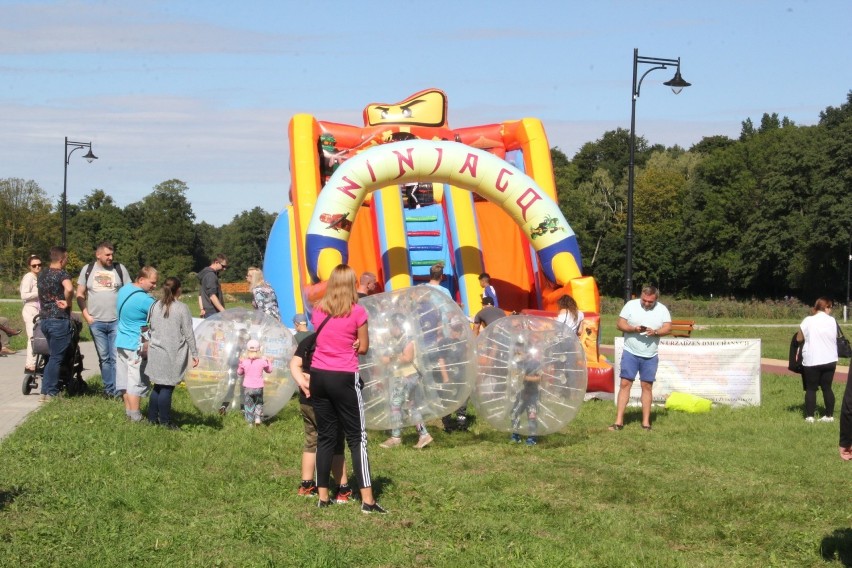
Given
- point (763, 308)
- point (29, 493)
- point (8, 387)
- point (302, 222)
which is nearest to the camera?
point (29, 493)

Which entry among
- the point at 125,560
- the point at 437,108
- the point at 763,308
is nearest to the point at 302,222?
the point at 437,108

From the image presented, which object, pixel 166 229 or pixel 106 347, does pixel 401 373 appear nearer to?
pixel 106 347

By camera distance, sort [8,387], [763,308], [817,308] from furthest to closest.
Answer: [763,308]
[8,387]
[817,308]

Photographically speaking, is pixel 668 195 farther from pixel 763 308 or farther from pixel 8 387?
pixel 8 387

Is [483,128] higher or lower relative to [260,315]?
higher

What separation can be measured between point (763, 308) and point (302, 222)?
31.9 metres

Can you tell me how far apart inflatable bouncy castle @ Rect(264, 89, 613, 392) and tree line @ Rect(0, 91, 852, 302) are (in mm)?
41950

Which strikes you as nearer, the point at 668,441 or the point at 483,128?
the point at 668,441

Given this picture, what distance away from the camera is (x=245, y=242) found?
117438 mm

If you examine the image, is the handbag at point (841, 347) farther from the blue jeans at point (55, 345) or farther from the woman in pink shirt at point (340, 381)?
the blue jeans at point (55, 345)

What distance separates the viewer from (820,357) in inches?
476

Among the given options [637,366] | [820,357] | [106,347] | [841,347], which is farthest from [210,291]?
[841,347]

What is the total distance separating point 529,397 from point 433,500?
99.1 inches

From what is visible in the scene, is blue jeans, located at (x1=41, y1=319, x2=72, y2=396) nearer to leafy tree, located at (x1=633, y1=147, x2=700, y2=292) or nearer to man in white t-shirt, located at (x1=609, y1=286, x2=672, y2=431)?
man in white t-shirt, located at (x1=609, y1=286, x2=672, y2=431)
